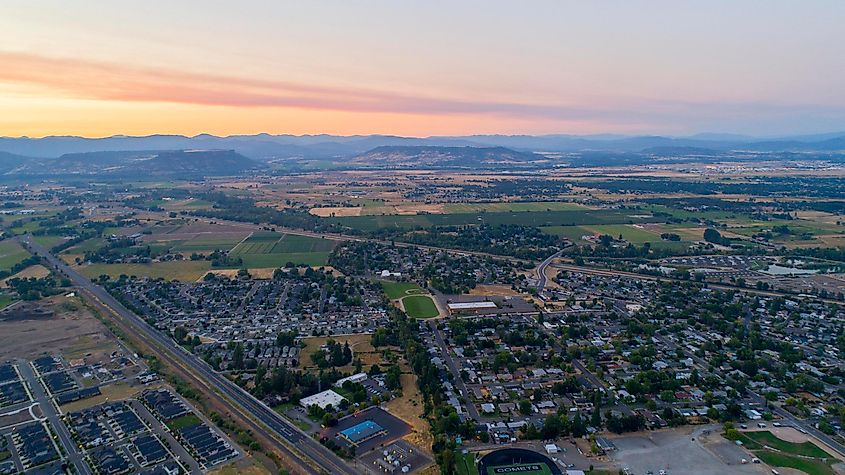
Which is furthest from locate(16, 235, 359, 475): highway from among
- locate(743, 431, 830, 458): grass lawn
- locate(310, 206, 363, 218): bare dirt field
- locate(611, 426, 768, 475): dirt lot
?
locate(310, 206, 363, 218): bare dirt field

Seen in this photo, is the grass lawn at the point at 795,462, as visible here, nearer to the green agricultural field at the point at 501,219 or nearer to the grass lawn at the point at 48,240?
the green agricultural field at the point at 501,219

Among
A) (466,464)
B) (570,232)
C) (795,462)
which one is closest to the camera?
(466,464)

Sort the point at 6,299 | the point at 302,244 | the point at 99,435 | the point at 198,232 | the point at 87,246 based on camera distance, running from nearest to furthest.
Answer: the point at 99,435
the point at 6,299
the point at 87,246
the point at 302,244
the point at 198,232

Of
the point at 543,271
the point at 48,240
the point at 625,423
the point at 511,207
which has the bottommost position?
the point at 625,423

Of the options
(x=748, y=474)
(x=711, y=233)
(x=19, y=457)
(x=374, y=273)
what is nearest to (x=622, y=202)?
(x=711, y=233)

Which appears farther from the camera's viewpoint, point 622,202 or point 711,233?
point 622,202

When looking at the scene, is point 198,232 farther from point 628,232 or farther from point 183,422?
point 628,232

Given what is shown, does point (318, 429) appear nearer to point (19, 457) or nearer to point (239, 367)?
point (239, 367)

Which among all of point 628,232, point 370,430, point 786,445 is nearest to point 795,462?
point 786,445
